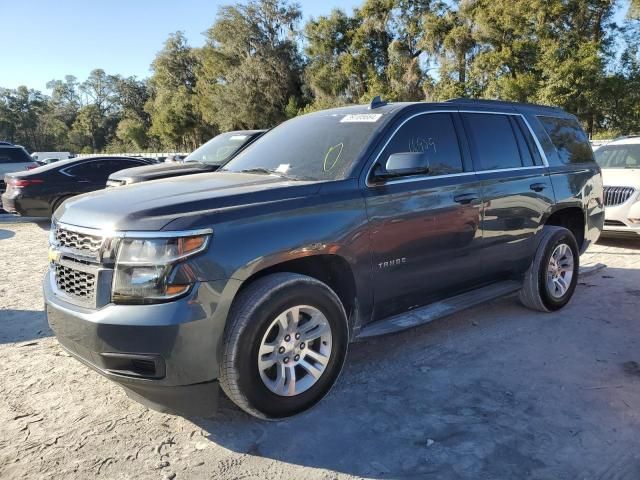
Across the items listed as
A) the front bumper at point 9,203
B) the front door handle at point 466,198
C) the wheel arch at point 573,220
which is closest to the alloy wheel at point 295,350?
the front door handle at point 466,198

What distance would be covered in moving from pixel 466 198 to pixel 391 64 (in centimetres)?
3639

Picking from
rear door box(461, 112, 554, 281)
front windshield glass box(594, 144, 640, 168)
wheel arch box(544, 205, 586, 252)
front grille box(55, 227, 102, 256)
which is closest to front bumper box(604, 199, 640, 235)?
front windshield glass box(594, 144, 640, 168)

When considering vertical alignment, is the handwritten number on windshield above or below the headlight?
above

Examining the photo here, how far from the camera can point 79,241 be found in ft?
9.54

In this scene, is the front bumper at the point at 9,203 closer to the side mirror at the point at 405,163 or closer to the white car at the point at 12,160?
→ the white car at the point at 12,160

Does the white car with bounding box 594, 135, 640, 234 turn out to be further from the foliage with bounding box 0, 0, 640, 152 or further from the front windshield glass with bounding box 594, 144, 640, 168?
the foliage with bounding box 0, 0, 640, 152

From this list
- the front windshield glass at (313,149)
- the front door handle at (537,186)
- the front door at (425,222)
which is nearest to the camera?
the front door at (425,222)

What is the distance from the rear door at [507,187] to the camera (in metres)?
4.25

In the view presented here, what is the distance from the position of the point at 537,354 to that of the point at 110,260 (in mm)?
3232

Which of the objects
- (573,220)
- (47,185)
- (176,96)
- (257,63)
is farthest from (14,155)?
(176,96)

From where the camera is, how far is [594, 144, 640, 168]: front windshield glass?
8797mm

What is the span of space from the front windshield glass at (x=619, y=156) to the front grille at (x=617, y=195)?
2.86 feet

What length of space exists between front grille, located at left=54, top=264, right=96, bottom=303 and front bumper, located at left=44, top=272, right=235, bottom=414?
86 millimetres

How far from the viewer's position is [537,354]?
13.2 ft
